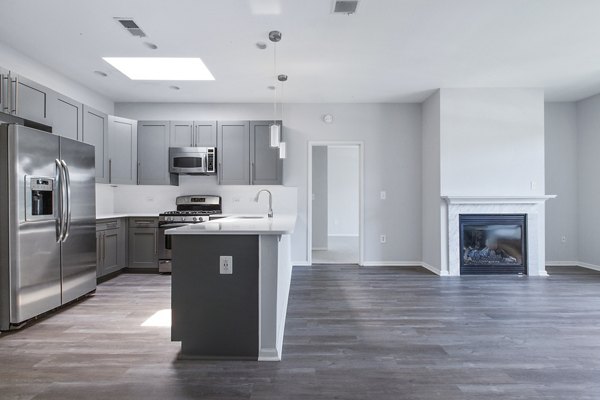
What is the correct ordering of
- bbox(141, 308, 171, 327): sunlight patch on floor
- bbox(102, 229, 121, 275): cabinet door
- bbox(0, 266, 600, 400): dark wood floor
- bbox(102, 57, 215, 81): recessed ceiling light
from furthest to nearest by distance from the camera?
1. bbox(102, 229, 121, 275): cabinet door
2. bbox(102, 57, 215, 81): recessed ceiling light
3. bbox(141, 308, 171, 327): sunlight patch on floor
4. bbox(0, 266, 600, 400): dark wood floor

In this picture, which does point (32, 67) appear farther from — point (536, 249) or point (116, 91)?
point (536, 249)

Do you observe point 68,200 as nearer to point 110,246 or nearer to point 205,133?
point 110,246

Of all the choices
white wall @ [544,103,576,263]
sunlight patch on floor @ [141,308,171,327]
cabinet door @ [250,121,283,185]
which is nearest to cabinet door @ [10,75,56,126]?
sunlight patch on floor @ [141,308,171,327]

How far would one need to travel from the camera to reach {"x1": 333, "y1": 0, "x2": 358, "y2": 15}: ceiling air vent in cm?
257

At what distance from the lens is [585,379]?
1976 millimetres

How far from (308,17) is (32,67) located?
321 cm

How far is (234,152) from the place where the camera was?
198 inches

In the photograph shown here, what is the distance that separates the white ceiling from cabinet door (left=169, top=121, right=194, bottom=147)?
0.53 meters

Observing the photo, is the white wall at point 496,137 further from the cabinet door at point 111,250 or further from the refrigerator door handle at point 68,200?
the cabinet door at point 111,250

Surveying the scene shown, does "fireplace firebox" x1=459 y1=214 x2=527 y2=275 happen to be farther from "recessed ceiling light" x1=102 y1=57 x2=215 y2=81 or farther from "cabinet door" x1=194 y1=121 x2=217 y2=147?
"recessed ceiling light" x1=102 y1=57 x2=215 y2=81

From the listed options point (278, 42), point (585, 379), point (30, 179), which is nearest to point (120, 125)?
point (30, 179)

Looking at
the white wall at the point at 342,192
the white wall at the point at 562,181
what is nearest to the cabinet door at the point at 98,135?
the white wall at the point at 342,192

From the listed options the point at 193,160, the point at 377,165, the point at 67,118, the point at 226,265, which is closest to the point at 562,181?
the point at 377,165

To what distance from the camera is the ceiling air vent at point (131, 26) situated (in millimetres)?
2877
